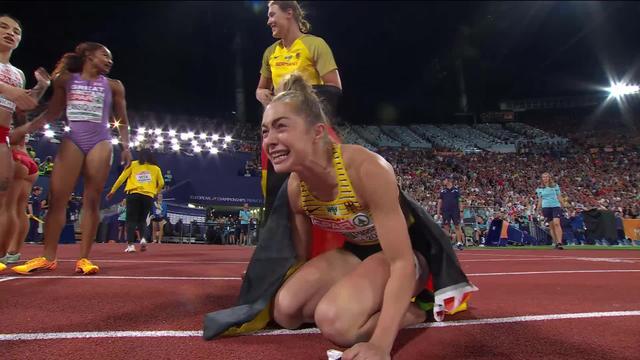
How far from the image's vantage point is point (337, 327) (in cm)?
179

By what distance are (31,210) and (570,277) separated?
12.6 meters

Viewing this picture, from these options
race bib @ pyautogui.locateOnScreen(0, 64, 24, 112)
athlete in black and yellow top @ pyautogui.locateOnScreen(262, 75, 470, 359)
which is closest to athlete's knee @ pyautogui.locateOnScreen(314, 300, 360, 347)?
athlete in black and yellow top @ pyautogui.locateOnScreen(262, 75, 470, 359)

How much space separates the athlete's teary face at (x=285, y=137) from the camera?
183 centimetres

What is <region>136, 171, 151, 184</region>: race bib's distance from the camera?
804cm

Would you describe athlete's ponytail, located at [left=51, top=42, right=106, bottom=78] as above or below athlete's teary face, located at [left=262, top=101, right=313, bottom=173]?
above

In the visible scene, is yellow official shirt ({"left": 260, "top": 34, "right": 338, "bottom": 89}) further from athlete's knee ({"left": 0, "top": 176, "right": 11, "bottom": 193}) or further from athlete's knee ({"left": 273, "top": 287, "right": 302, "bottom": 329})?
athlete's knee ({"left": 0, "top": 176, "right": 11, "bottom": 193})

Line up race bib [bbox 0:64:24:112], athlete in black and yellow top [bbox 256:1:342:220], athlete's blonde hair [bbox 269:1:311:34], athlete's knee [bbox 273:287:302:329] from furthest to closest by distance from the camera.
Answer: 1. race bib [bbox 0:64:24:112]
2. athlete's blonde hair [bbox 269:1:311:34]
3. athlete in black and yellow top [bbox 256:1:342:220]
4. athlete's knee [bbox 273:287:302:329]

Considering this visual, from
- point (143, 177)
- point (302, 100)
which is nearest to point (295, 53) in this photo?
point (302, 100)

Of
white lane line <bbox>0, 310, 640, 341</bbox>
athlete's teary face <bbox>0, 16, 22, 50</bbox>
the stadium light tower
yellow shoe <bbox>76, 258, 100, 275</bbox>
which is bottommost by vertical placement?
white lane line <bbox>0, 310, 640, 341</bbox>

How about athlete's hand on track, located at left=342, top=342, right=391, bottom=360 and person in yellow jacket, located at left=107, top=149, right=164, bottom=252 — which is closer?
athlete's hand on track, located at left=342, top=342, right=391, bottom=360

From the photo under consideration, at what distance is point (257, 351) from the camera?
1775 millimetres

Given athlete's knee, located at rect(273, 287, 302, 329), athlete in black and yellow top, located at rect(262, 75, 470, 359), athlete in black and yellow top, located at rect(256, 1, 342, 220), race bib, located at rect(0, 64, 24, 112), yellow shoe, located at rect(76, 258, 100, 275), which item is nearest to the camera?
athlete in black and yellow top, located at rect(262, 75, 470, 359)

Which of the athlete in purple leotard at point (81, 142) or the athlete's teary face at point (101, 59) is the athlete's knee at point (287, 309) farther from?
the athlete's teary face at point (101, 59)

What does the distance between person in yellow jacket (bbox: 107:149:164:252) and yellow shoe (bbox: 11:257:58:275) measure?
13.3 feet
